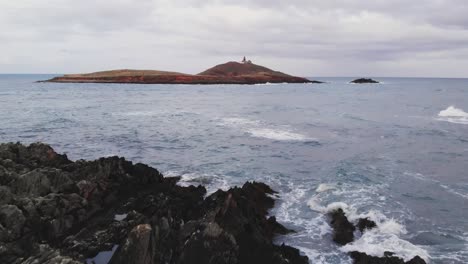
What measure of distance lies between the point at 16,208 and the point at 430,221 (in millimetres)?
15611

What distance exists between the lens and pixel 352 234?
15125 mm

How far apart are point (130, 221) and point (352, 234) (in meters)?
8.00

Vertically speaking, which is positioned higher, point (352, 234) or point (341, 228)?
point (341, 228)

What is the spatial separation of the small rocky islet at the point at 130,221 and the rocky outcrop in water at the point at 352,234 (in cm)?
3

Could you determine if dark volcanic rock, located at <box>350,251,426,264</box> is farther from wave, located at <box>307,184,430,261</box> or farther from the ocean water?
wave, located at <box>307,184,430,261</box>

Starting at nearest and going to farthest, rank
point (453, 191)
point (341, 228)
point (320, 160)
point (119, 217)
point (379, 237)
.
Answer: point (379, 237) < point (119, 217) < point (341, 228) < point (453, 191) < point (320, 160)

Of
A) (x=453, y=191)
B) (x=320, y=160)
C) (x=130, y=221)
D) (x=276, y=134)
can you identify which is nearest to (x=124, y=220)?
(x=130, y=221)

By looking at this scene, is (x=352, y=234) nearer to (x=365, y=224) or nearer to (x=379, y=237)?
(x=379, y=237)

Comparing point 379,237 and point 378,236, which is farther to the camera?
point 378,236

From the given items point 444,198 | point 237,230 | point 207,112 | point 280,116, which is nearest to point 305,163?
point 444,198

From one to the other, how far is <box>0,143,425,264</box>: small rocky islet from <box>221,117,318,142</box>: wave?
16.8 m

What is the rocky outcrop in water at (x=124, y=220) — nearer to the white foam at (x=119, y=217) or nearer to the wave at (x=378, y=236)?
the white foam at (x=119, y=217)

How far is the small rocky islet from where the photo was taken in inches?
439

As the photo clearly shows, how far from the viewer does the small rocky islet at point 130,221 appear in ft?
36.6
